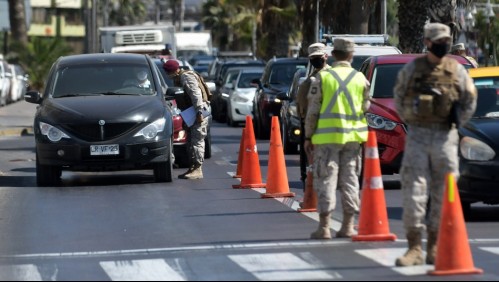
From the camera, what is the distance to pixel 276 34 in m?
55.0

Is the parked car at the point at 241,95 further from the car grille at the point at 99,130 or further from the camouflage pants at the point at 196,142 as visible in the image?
the car grille at the point at 99,130

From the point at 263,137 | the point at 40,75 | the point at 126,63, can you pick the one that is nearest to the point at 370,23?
the point at 263,137

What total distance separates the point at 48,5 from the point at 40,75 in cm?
5949

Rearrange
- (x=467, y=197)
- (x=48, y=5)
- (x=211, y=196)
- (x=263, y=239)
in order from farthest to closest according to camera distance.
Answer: (x=48, y=5), (x=211, y=196), (x=467, y=197), (x=263, y=239)

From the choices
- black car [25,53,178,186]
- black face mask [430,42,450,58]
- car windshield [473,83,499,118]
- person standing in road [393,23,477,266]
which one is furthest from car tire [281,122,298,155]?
black face mask [430,42,450,58]

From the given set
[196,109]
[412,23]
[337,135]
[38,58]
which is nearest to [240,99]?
[412,23]

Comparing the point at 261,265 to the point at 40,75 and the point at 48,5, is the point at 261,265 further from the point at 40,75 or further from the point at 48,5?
the point at 48,5

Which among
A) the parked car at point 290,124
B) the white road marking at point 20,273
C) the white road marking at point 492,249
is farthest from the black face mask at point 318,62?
the parked car at point 290,124

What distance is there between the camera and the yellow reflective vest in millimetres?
12109

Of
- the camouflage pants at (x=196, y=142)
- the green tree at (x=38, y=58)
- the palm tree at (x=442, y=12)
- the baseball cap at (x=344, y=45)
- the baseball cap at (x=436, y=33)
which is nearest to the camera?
the baseball cap at (x=436, y=33)

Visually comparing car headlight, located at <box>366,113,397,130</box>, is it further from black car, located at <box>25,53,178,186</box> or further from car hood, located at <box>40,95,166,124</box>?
car hood, located at <box>40,95,166,124</box>

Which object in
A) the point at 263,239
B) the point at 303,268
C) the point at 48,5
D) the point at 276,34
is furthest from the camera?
the point at 48,5

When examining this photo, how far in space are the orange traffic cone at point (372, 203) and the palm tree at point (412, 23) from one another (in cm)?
1930

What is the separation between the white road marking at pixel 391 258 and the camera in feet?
33.3
